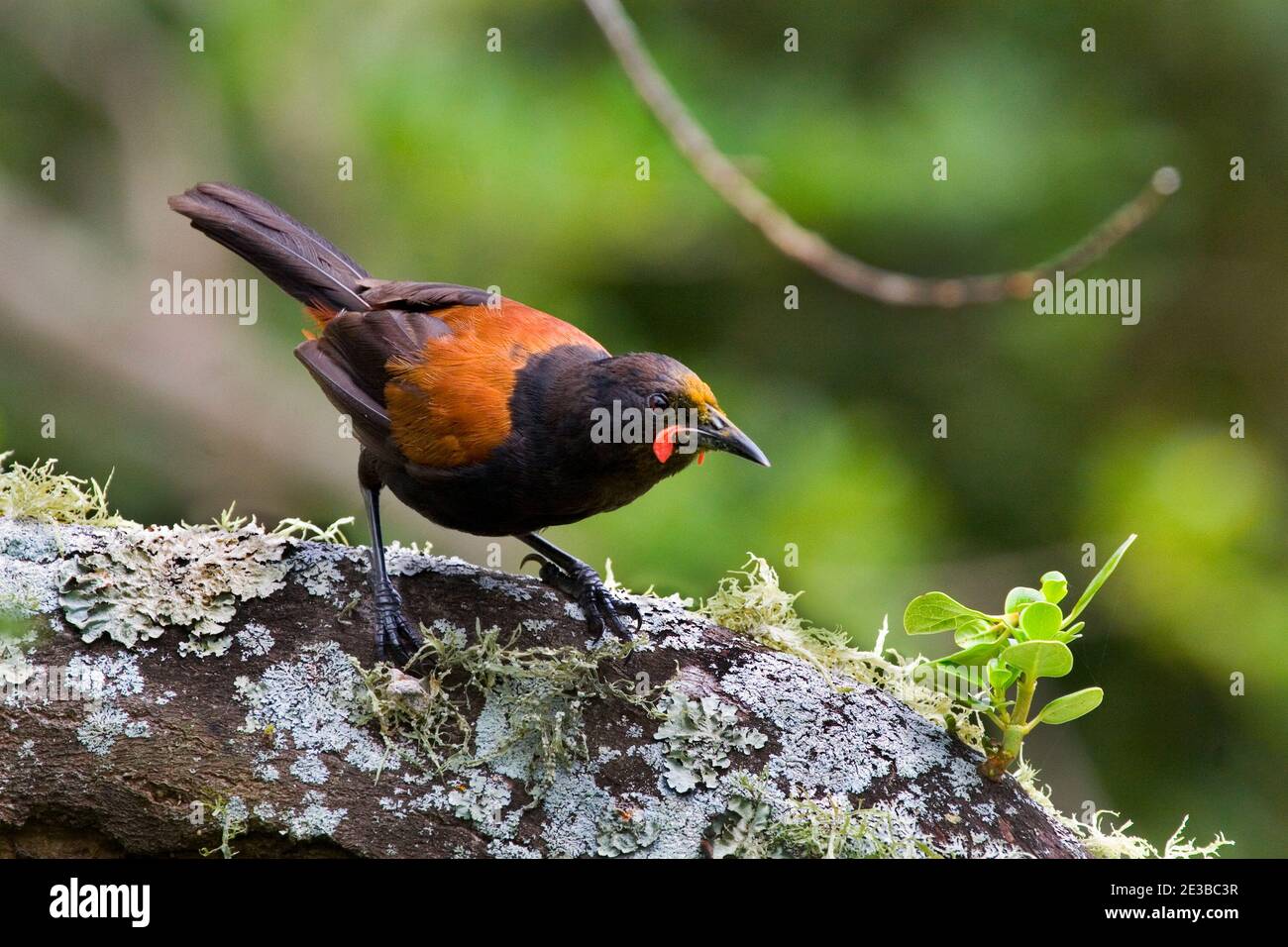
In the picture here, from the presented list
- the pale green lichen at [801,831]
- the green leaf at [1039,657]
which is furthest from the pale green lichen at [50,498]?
the green leaf at [1039,657]

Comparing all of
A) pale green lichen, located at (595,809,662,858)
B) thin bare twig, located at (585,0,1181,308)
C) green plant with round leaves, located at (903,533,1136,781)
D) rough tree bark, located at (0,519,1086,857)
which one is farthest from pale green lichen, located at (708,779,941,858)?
thin bare twig, located at (585,0,1181,308)

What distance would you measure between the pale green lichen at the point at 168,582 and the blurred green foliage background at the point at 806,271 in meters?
2.52

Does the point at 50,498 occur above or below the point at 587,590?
above

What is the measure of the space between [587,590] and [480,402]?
64 cm

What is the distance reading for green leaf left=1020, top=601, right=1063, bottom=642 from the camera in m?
2.48

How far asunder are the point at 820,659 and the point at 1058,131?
4326 mm

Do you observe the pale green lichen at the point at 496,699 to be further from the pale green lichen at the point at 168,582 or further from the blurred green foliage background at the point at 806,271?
the blurred green foliage background at the point at 806,271

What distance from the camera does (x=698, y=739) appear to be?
2693mm

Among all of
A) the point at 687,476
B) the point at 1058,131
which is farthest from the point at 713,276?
the point at 1058,131

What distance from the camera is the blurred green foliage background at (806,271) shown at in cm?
579

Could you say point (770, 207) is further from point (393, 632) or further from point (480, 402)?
point (393, 632)

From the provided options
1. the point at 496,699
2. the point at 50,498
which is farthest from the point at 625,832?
the point at 50,498

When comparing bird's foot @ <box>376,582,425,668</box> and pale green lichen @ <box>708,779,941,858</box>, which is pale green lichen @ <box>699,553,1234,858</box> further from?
bird's foot @ <box>376,582,425,668</box>

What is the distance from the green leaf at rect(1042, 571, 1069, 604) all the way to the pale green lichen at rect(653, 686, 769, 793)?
2.15ft
